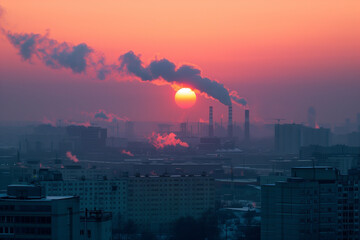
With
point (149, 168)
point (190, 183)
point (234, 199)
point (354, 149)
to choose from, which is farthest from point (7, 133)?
point (190, 183)

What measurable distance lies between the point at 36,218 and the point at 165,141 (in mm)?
135838

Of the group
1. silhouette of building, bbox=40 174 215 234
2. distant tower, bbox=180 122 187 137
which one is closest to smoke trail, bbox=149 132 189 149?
distant tower, bbox=180 122 187 137

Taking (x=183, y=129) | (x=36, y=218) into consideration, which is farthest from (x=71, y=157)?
(x=36, y=218)

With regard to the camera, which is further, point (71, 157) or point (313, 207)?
point (71, 157)

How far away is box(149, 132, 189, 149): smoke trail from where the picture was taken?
15638 centimetres

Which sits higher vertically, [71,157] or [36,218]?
[71,157]

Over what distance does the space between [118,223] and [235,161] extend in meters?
93.9

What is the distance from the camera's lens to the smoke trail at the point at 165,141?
156375mm

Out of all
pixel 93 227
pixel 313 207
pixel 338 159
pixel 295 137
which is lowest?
pixel 93 227

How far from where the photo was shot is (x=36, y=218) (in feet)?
73.6

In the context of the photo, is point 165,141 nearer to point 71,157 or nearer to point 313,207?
point 71,157

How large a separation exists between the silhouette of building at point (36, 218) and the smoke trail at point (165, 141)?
132 metres

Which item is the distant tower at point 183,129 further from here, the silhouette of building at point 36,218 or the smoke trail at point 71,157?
the silhouette of building at point 36,218

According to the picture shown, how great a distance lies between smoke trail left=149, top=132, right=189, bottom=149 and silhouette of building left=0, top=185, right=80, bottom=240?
13201cm
